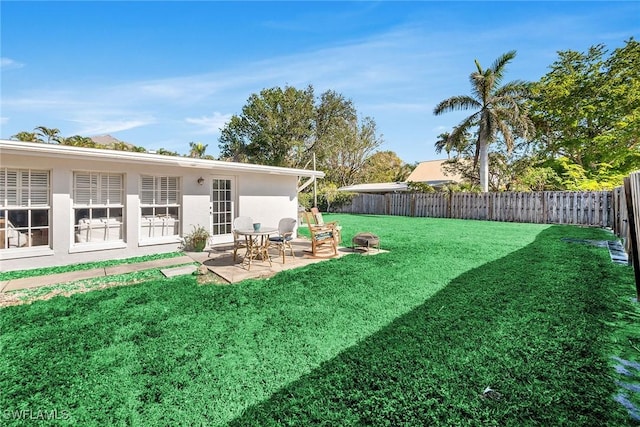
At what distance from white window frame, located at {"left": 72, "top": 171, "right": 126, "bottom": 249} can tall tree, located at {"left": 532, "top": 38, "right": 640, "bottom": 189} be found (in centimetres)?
2260

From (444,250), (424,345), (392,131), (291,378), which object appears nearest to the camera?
(291,378)

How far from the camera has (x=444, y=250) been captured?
7.93 meters

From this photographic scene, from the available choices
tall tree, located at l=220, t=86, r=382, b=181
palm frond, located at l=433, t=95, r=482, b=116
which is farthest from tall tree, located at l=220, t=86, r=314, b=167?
palm frond, located at l=433, t=95, r=482, b=116

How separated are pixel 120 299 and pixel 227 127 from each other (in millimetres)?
29061

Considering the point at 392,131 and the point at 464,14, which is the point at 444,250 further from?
the point at 392,131

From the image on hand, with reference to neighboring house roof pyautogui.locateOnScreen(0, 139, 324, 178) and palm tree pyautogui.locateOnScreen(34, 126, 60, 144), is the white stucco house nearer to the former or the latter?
neighboring house roof pyautogui.locateOnScreen(0, 139, 324, 178)

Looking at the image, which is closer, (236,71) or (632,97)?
(236,71)

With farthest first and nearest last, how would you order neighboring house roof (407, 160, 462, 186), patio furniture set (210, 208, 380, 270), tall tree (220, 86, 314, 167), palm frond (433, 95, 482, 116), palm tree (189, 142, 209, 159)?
palm tree (189, 142, 209, 159) → neighboring house roof (407, 160, 462, 186) → tall tree (220, 86, 314, 167) → palm frond (433, 95, 482, 116) → patio furniture set (210, 208, 380, 270)

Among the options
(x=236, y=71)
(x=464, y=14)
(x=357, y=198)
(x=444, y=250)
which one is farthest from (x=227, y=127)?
(x=444, y=250)

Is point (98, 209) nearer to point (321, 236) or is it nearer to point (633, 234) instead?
point (321, 236)

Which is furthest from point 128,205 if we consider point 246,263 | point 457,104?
point 457,104

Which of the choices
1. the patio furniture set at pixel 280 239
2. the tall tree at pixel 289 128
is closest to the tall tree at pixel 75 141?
the tall tree at pixel 289 128

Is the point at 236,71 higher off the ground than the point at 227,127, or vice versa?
the point at 227,127

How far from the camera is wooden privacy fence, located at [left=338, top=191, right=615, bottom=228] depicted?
14141 mm
